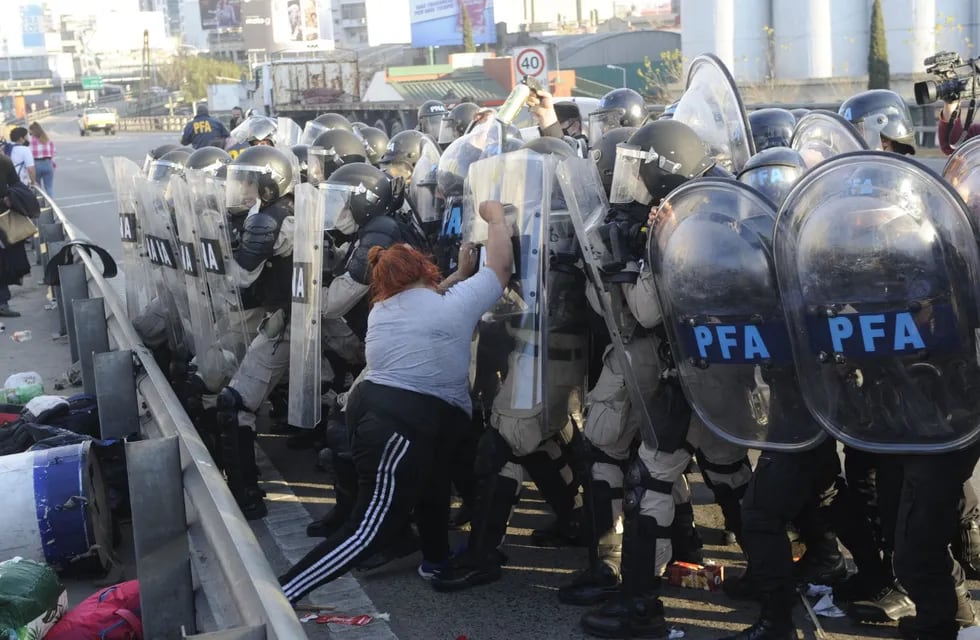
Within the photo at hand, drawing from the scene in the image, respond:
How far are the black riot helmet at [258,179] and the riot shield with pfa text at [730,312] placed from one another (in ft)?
10.6

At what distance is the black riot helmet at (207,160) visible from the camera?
838cm

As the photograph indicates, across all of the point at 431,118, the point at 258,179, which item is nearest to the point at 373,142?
the point at 431,118

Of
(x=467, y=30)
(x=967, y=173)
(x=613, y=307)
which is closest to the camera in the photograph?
(x=967, y=173)

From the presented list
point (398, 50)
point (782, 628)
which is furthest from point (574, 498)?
point (398, 50)

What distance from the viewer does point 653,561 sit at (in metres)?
4.71

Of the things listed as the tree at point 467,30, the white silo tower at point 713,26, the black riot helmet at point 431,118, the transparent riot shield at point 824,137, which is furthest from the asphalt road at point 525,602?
the tree at point 467,30

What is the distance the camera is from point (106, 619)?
445 centimetres

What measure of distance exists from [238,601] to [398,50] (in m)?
83.4

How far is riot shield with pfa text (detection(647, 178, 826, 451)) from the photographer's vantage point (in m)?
4.15

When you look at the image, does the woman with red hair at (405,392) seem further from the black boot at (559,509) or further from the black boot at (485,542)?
the black boot at (559,509)

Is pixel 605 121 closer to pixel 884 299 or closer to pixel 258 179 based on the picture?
pixel 258 179

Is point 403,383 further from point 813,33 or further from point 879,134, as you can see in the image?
point 813,33

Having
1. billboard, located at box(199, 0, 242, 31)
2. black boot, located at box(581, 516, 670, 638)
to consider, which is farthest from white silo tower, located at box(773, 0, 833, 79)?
billboard, located at box(199, 0, 242, 31)

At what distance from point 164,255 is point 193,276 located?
2.25 feet
